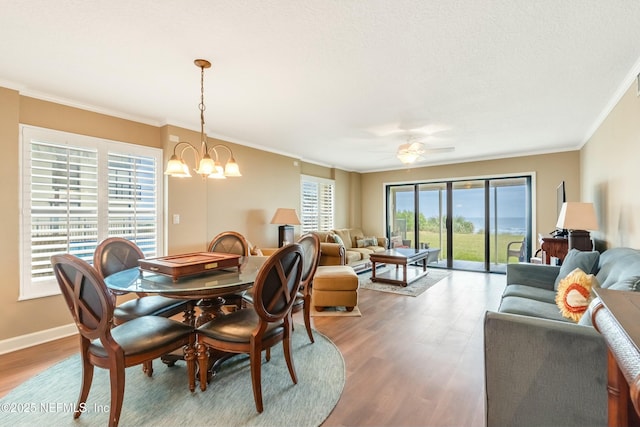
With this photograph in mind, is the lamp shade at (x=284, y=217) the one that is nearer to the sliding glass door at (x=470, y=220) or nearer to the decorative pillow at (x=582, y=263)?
the sliding glass door at (x=470, y=220)

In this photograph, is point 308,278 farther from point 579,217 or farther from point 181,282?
point 579,217

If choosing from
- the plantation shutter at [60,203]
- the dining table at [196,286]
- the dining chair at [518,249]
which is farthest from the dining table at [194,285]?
the dining chair at [518,249]

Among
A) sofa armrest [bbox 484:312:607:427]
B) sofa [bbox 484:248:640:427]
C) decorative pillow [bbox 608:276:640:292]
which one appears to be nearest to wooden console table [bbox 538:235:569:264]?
decorative pillow [bbox 608:276:640:292]

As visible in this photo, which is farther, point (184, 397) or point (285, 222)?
point (285, 222)

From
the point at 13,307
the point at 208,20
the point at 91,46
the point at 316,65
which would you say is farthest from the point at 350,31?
the point at 13,307

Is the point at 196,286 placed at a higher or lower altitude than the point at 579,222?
lower

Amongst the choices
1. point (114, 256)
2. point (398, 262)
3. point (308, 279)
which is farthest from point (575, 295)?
point (114, 256)

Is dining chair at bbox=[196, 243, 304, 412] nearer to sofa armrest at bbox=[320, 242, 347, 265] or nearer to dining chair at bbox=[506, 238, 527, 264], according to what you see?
sofa armrest at bbox=[320, 242, 347, 265]

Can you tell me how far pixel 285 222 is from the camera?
517 centimetres

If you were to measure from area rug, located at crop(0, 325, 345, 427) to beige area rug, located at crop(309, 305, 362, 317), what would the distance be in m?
1.14

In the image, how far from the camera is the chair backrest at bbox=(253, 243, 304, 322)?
6.13 ft

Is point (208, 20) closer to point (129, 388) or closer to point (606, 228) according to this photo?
point (129, 388)

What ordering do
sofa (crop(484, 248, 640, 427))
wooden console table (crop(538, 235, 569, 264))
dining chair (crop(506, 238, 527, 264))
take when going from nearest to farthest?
sofa (crop(484, 248, 640, 427)), wooden console table (crop(538, 235, 569, 264)), dining chair (crop(506, 238, 527, 264))

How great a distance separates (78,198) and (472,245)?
22.7 ft
